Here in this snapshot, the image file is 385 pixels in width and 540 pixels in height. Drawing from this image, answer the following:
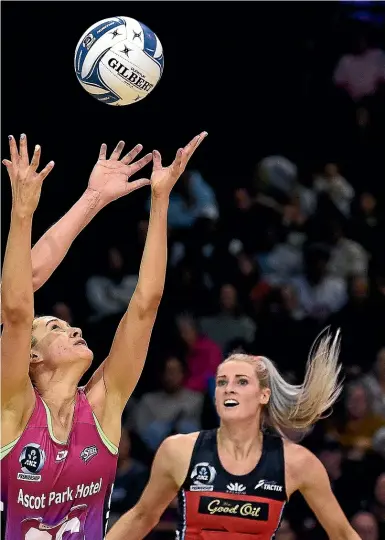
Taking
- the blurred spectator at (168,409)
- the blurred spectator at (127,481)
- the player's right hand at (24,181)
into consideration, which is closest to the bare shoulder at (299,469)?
the player's right hand at (24,181)

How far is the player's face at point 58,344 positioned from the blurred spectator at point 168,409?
3.92 metres

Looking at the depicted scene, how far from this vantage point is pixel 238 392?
223 inches

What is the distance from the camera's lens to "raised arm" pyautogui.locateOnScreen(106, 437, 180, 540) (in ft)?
18.3

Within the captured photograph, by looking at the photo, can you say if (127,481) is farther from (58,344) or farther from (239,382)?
(58,344)

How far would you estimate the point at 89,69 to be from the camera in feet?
17.3

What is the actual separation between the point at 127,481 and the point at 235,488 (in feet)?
8.25

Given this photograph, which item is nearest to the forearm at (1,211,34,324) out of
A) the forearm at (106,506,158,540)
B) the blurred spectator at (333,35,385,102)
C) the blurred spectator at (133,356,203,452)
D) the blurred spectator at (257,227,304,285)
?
the forearm at (106,506,158,540)

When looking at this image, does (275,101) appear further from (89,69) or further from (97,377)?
(97,377)

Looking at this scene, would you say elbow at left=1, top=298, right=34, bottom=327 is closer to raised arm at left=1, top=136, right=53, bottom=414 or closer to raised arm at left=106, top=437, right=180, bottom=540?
raised arm at left=1, top=136, right=53, bottom=414

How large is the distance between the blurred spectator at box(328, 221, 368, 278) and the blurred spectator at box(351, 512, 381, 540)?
370 centimetres

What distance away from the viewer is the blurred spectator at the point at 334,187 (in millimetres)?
11398

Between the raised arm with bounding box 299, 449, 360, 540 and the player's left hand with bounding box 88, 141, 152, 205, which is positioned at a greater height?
the player's left hand with bounding box 88, 141, 152, 205

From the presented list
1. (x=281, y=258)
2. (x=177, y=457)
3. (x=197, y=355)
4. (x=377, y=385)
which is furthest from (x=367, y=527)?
(x=281, y=258)

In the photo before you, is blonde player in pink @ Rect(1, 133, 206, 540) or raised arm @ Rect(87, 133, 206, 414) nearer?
blonde player in pink @ Rect(1, 133, 206, 540)
